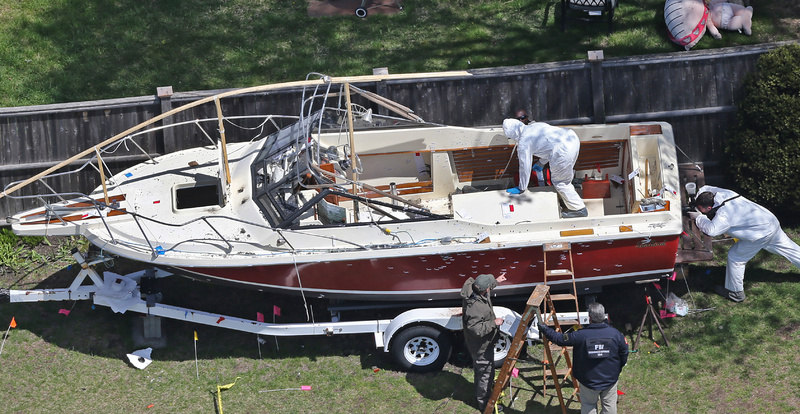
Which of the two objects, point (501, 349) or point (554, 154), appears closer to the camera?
point (501, 349)

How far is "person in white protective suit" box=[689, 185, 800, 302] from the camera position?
9.82 meters

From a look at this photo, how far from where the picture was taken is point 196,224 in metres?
9.58

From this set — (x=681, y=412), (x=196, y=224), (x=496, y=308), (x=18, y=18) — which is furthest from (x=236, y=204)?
(x=18, y=18)

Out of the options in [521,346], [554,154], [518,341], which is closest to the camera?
[518,341]

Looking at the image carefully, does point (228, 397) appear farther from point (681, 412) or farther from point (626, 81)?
point (626, 81)

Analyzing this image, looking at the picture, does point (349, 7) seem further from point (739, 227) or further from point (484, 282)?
point (739, 227)

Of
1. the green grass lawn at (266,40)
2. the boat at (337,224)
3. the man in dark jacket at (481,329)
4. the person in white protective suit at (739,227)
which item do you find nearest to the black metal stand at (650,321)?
the boat at (337,224)

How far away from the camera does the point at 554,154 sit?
994cm

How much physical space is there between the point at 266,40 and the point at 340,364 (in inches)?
219

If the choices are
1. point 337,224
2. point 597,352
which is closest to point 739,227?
point 597,352

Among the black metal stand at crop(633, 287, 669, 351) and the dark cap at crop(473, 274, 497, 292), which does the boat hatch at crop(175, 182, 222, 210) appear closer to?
the dark cap at crop(473, 274, 497, 292)

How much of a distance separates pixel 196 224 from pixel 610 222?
4171mm

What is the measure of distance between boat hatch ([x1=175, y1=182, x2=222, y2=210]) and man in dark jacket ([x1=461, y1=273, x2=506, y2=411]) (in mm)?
2949

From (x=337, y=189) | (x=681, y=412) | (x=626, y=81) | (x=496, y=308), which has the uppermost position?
(x=626, y=81)
